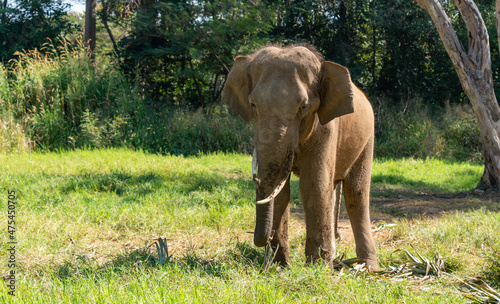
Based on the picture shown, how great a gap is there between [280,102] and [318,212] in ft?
3.26

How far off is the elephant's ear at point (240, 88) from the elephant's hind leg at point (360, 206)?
1.41 m

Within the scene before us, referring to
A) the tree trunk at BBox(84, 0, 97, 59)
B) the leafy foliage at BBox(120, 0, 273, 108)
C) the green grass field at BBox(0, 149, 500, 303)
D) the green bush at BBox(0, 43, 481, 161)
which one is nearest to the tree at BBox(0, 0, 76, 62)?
the tree trunk at BBox(84, 0, 97, 59)

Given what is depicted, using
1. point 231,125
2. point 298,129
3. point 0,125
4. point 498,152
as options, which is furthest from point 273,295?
point 231,125

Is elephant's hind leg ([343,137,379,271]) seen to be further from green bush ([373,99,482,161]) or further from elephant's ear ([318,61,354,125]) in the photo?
green bush ([373,99,482,161])

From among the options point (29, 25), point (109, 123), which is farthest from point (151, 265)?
point (29, 25)

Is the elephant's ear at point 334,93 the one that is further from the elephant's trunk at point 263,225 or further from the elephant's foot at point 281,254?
the elephant's foot at point 281,254

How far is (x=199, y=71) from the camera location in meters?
16.0

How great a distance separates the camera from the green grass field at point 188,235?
3.20m

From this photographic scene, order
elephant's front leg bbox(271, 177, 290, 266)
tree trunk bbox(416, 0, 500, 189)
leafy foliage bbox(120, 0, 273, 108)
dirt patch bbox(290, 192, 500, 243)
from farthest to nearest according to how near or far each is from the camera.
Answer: leafy foliage bbox(120, 0, 273, 108), tree trunk bbox(416, 0, 500, 189), dirt patch bbox(290, 192, 500, 243), elephant's front leg bbox(271, 177, 290, 266)

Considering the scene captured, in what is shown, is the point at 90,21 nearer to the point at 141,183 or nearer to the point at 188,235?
the point at 141,183

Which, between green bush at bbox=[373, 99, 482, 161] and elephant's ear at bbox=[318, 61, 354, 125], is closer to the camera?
elephant's ear at bbox=[318, 61, 354, 125]

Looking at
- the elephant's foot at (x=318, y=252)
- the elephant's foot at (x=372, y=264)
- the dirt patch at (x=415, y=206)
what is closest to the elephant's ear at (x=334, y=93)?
the elephant's foot at (x=318, y=252)

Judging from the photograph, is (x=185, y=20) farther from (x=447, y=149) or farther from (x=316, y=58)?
(x=316, y=58)

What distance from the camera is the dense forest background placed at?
11.8 m
